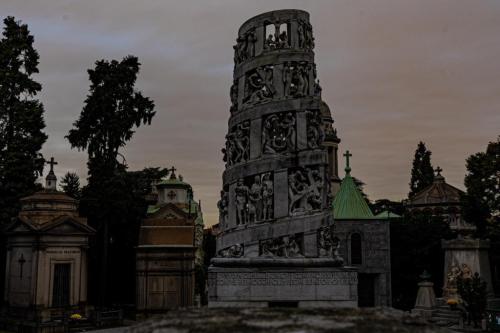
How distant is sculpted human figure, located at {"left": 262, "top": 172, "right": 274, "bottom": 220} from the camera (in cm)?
1284

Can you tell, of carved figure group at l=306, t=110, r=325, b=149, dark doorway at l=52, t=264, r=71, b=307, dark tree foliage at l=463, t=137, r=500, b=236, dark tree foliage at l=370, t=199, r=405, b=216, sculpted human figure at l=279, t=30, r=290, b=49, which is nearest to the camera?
carved figure group at l=306, t=110, r=325, b=149

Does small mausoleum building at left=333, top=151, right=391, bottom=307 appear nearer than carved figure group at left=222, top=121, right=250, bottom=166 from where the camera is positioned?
No

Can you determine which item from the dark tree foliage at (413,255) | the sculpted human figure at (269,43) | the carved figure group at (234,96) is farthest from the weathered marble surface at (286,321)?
the dark tree foliage at (413,255)

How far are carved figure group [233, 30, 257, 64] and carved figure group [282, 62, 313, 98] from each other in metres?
1.07

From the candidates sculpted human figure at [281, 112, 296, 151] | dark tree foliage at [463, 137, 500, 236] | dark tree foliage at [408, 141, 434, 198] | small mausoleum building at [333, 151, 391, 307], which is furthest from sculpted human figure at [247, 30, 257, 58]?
dark tree foliage at [408, 141, 434, 198]

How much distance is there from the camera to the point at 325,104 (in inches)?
2303

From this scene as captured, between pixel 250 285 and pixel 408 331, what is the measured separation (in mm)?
4346

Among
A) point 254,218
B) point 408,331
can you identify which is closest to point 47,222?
point 254,218

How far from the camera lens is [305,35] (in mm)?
14266

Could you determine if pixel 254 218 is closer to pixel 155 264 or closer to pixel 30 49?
pixel 155 264

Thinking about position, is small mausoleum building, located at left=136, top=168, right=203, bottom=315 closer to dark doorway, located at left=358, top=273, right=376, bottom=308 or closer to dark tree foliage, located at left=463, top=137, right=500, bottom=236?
dark doorway, located at left=358, top=273, right=376, bottom=308

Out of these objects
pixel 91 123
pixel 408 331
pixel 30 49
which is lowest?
pixel 408 331

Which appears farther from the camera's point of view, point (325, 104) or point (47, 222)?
point (325, 104)

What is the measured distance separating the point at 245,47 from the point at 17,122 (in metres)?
22.3
